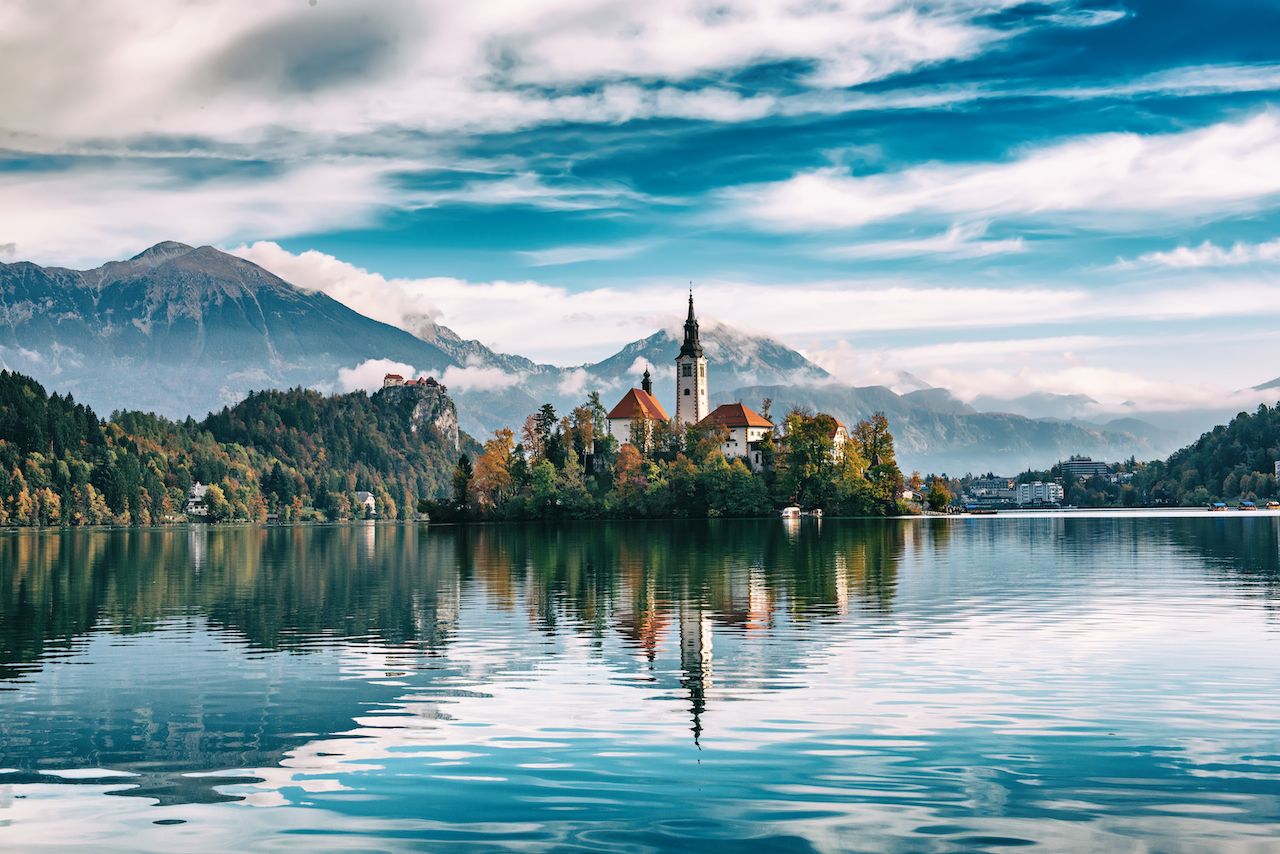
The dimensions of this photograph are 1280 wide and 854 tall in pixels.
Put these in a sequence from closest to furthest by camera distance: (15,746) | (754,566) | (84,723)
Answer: (15,746)
(84,723)
(754,566)

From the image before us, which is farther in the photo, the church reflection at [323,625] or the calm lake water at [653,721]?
the church reflection at [323,625]

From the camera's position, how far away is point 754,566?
72.1m

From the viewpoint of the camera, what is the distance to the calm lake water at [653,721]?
56.2ft

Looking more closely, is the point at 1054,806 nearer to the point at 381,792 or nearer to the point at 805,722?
the point at 805,722

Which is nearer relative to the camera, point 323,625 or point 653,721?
point 653,721

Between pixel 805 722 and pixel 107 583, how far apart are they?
54747 mm

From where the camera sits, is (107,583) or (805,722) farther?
(107,583)

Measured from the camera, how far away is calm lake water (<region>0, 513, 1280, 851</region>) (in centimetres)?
1714

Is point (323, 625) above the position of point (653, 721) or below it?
below

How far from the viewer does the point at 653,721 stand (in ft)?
80.0

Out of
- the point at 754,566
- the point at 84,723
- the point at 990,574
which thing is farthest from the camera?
the point at 754,566

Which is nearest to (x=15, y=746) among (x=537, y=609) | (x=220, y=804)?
(x=220, y=804)

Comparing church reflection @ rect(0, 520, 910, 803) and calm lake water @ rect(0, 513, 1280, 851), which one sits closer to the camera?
calm lake water @ rect(0, 513, 1280, 851)

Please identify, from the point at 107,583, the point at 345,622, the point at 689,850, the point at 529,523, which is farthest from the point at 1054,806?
the point at 529,523
